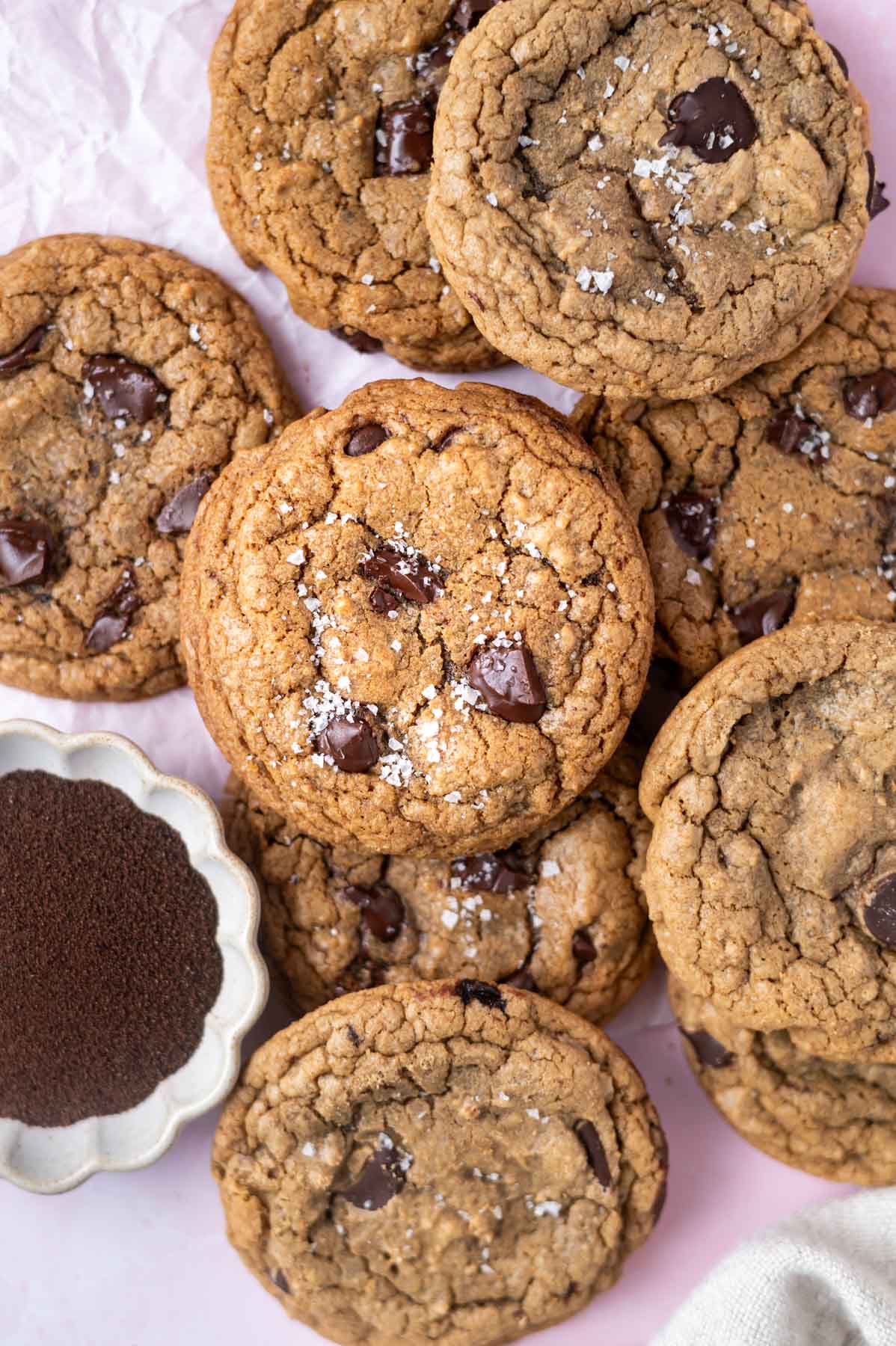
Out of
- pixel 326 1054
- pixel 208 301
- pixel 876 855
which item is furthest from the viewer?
pixel 208 301

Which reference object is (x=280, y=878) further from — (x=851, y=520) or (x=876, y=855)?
(x=851, y=520)

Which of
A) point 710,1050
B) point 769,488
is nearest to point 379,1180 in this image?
point 710,1050

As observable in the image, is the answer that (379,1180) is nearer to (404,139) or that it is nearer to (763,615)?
(763,615)

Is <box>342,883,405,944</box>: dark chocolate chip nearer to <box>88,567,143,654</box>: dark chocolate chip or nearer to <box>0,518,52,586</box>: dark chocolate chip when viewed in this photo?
<box>88,567,143,654</box>: dark chocolate chip

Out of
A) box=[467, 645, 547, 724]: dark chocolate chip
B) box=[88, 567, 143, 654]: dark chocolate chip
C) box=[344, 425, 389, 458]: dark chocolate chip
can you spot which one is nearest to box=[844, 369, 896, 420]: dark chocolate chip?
box=[467, 645, 547, 724]: dark chocolate chip

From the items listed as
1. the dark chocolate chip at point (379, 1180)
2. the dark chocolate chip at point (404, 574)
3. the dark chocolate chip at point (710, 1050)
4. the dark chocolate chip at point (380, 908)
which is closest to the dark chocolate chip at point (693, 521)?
the dark chocolate chip at point (404, 574)

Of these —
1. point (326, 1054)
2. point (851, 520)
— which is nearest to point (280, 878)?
point (326, 1054)

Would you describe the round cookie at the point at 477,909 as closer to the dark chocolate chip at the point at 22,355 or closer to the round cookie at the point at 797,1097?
the round cookie at the point at 797,1097
